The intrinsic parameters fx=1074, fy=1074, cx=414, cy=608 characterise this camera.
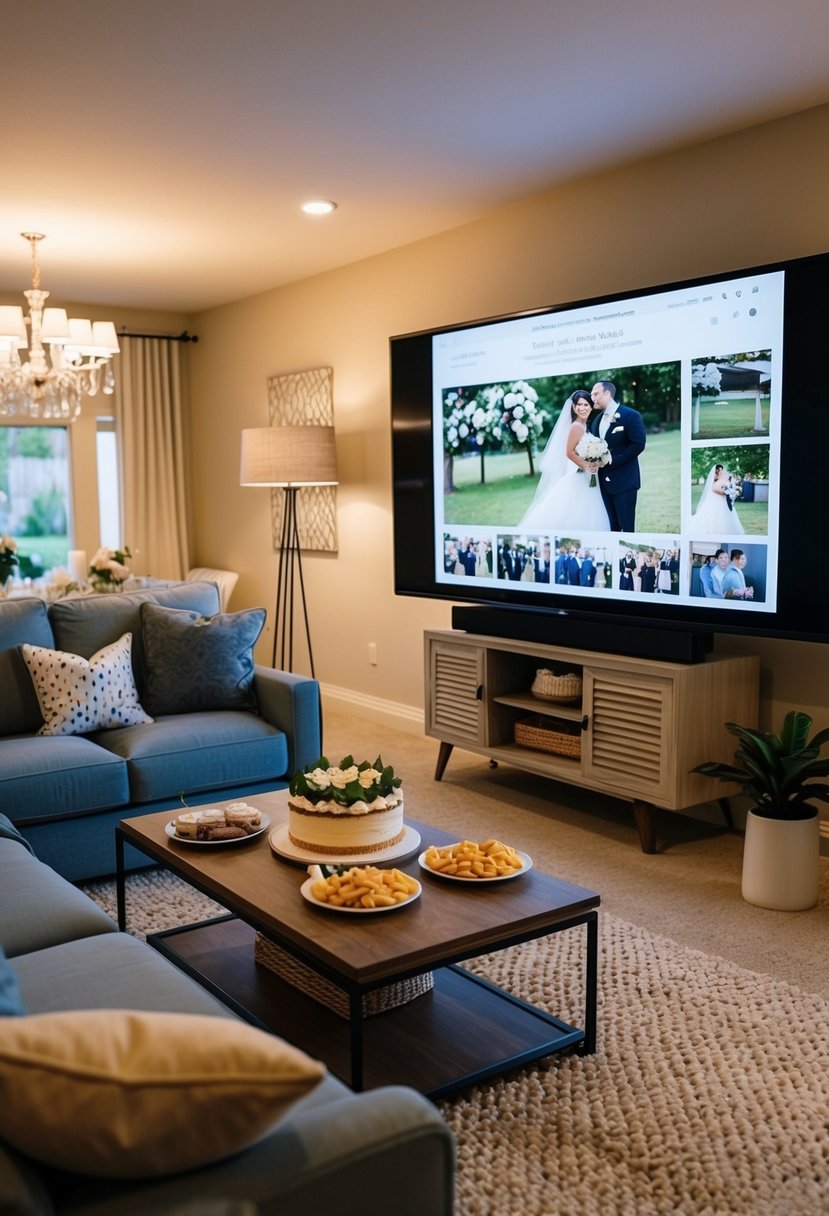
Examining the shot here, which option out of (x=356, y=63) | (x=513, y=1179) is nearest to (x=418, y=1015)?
(x=513, y=1179)

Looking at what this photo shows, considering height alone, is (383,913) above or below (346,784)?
below

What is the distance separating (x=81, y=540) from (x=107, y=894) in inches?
176

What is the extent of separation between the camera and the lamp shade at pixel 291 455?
5.68 m

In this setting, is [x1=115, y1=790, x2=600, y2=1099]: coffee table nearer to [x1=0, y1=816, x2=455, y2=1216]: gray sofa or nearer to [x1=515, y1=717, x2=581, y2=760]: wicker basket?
[x1=0, y1=816, x2=455, y2=1216]: gray sofa

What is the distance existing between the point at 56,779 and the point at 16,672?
1.94ft

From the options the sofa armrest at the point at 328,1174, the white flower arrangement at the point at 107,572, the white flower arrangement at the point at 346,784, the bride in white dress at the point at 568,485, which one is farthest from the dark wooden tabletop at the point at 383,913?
the white flower arrangement at the point at 107,572

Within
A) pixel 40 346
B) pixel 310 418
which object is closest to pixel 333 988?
pixel 40 346

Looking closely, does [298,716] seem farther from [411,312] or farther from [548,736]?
[411,312]

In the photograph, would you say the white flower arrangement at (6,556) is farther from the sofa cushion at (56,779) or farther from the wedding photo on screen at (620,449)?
the wedding photo on screen at (620,449)

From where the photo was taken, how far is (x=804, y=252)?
3664 millimetres

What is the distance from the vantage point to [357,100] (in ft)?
11.5

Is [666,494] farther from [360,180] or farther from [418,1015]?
[418,1015]

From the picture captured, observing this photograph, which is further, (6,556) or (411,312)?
(411,312)

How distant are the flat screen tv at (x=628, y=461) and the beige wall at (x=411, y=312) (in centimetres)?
36
